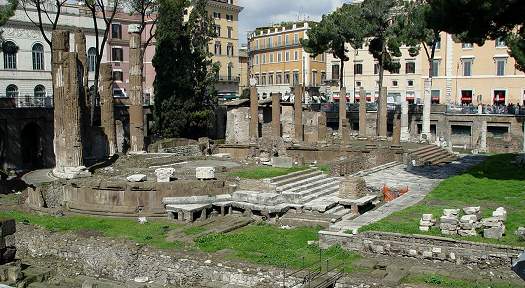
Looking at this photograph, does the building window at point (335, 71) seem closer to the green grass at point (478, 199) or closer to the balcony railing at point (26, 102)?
the balcony railing at point (26, 102)

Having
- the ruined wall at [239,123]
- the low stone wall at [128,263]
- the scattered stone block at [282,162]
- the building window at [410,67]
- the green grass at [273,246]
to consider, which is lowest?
the low stone wall at [128,263]

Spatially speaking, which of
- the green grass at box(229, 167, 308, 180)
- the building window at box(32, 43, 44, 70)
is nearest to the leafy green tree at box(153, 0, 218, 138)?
the building window at box(32, 43, 44, 70)

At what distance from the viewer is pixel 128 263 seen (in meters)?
17.8

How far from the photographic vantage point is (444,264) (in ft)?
52.4

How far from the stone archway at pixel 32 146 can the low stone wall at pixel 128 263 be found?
17545 millimetres

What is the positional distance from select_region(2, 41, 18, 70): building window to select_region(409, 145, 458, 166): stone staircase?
3202 cm

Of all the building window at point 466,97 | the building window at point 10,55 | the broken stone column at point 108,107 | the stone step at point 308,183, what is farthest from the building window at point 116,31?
the stone step at point 308,183

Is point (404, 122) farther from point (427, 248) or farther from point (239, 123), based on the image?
point (427, 248)

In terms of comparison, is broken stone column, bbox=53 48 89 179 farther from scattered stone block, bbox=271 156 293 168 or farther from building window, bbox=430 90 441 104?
building window, bbox=430 90 441 104

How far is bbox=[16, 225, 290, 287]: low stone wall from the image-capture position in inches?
617

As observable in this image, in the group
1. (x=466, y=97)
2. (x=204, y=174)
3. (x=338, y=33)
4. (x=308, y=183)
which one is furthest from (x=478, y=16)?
(x=466, y=97)

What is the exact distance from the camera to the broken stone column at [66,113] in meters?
26.4

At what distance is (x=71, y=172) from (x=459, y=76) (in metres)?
39.7

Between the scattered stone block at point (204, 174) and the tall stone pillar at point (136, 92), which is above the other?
the tall stone pillar at point (136, 92)
